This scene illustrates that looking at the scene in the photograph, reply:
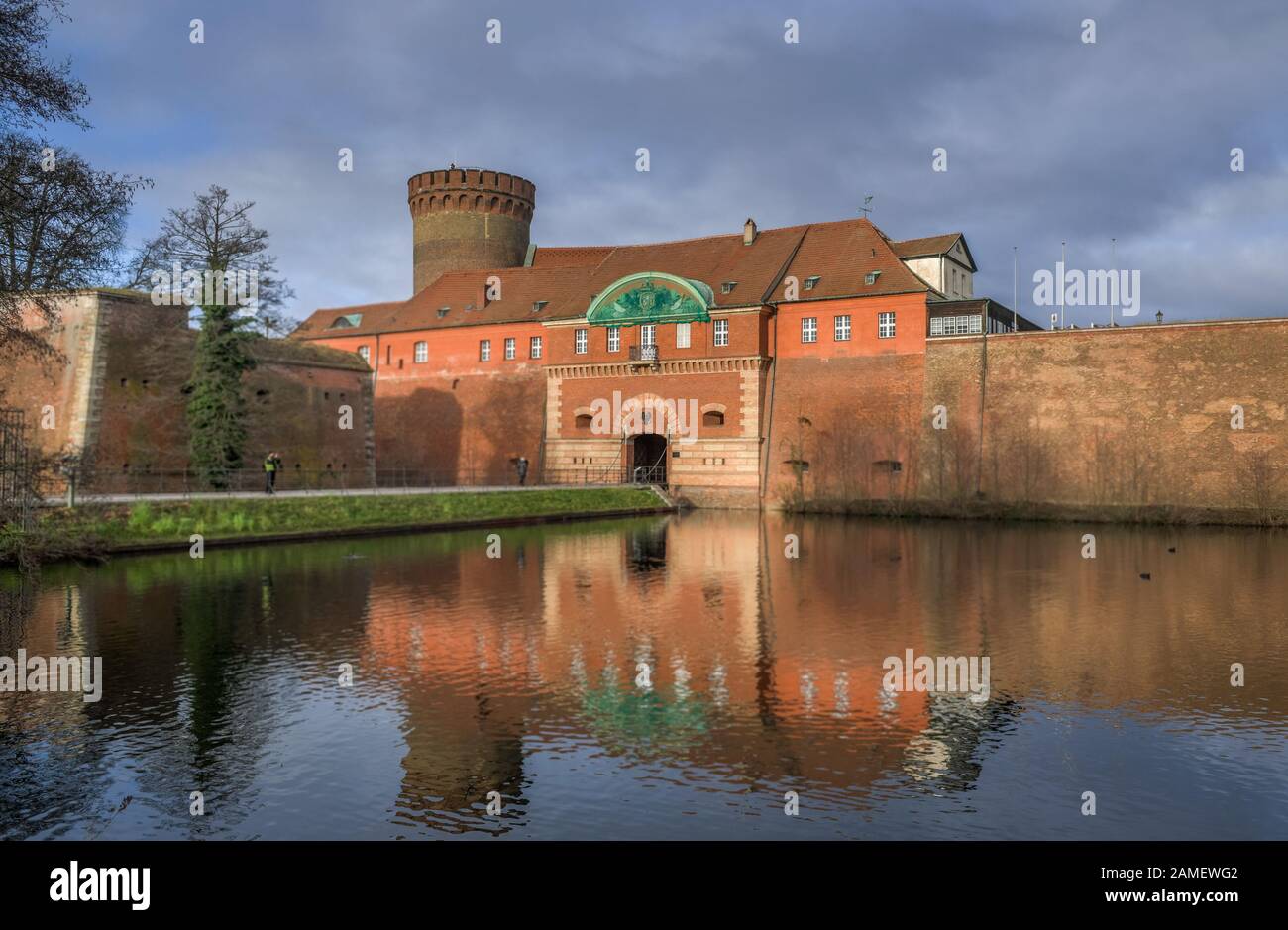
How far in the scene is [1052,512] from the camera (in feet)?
120

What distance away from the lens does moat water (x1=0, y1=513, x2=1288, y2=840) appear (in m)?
7.20

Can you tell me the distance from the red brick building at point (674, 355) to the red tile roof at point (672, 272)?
0.09 metres

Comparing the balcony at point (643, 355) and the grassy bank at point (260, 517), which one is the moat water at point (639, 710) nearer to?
the grassy bank at point (260, 517)

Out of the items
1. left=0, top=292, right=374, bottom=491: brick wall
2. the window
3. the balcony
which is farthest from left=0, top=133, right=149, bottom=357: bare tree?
the window

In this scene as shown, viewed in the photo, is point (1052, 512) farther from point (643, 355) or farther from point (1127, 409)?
point (643, 355)

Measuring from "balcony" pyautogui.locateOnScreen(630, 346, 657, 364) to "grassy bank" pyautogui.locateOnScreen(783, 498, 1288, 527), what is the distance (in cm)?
865

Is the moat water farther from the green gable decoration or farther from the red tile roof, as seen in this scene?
the green gable decoration

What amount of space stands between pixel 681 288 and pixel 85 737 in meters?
36.3

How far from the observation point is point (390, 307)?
57062 mm

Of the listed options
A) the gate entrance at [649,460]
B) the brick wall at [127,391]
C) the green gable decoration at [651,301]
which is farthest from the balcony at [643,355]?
the brick wall at [127,391]

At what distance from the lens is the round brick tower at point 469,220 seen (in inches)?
2280

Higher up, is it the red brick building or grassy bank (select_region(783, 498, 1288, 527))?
the red brick building
